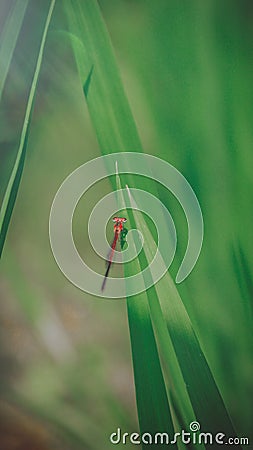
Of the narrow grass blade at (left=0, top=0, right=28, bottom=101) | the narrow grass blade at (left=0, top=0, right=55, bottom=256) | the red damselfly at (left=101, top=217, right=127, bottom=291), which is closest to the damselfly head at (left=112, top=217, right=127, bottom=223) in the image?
the red damselfly at (left=101, top=217, right=127, bottom=291)

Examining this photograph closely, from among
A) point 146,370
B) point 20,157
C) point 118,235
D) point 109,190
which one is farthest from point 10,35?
point 146,370

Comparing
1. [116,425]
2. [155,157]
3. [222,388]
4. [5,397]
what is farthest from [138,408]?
[155,157]

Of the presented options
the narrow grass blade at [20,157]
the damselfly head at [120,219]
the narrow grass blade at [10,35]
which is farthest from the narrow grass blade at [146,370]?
the narrow grass blade at [10,35]

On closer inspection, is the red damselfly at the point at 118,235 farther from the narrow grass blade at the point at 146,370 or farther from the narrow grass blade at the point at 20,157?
the narrow grass blade at the point at 20,157

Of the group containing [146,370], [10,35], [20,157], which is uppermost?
[10,35]

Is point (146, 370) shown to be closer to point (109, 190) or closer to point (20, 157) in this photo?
point (109, 190)

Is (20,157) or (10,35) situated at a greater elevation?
(10,35)
